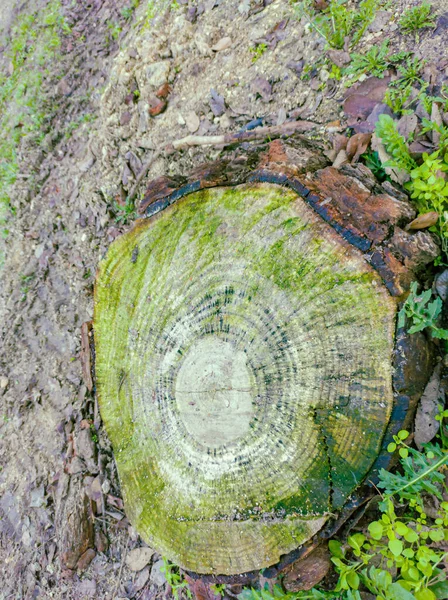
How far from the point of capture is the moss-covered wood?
5.04 ft

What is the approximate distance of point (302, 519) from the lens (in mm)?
1604

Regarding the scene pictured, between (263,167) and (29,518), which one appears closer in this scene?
(263,167)

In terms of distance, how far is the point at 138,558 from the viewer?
2443mm

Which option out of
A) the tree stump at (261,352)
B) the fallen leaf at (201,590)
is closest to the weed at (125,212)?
the tree stump at (261,352)

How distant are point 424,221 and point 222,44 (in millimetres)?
1872

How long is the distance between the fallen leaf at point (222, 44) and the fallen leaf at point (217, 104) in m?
0.31

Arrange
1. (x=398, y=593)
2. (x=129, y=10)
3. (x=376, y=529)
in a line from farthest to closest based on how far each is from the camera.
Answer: (x=129, y=10), (x=376, y=529), (x=398, y=593)

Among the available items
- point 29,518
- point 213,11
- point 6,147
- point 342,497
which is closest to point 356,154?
point 342,497

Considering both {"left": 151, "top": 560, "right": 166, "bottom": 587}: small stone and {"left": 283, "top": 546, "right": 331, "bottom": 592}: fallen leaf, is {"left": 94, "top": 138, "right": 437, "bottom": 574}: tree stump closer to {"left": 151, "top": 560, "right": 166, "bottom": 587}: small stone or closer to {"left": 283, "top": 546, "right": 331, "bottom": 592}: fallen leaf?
{"left": 283, "top": 546, "right": 331, "bottom": 592}: fallen leaf

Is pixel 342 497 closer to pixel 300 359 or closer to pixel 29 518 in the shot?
pixel 300 359

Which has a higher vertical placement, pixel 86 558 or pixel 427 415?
pixel 427 415

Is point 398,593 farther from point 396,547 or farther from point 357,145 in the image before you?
point 357,145

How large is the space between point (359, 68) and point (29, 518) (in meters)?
3.21

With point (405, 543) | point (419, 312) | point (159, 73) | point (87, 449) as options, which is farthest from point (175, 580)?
point (159, 73)
